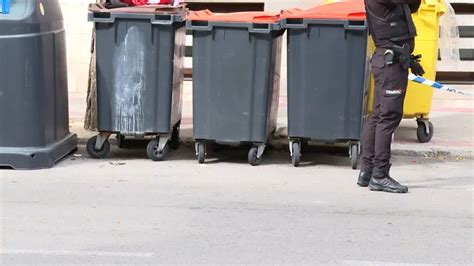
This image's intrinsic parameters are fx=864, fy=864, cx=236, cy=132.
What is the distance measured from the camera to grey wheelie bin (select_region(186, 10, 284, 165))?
7484mm

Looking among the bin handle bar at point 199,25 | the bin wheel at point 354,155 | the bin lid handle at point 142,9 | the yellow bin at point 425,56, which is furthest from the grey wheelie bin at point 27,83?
the yellow bin at point 425,56

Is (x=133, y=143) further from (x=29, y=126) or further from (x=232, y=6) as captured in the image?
(x=232, y=6)

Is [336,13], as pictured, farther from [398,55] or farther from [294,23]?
[398,55]

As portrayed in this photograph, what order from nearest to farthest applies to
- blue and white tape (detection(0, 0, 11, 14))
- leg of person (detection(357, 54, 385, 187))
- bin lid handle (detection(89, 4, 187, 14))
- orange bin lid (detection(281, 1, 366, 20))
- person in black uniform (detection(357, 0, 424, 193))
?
1. person in black uniform (detection(357, 0, 424, 193))
2. leg of person (detection(357, 54, 385, 187))
3. blue and white tape (detection(0, 0, 11, 14))
4. orange bin lid (detection(281, 1, 366, 20))
5. bin lid handle (detection(89, 4, 187, 14))

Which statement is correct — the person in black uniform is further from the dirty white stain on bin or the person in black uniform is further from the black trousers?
the dirty white stain on bin

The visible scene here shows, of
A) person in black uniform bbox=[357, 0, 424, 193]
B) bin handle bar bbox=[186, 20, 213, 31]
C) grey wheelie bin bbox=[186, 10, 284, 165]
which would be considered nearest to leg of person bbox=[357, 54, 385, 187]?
person in black uniform bbox=[357, 0, 424, 193]

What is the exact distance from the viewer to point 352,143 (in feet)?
24.9

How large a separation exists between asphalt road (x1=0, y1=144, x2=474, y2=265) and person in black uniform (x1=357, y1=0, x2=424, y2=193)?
0.86 ft

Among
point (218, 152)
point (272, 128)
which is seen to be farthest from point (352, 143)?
point (218, 152)

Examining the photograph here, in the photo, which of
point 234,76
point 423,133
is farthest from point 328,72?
point 423,133

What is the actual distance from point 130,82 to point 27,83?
3.06ft

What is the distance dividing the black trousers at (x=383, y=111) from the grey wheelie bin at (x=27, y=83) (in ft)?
8.95

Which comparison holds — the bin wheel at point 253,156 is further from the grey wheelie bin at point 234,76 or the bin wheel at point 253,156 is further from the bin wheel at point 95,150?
the bin wheel at point 95,150

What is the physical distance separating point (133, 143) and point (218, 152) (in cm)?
91
